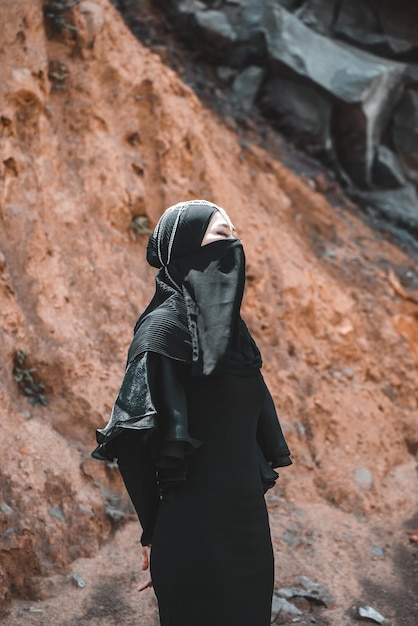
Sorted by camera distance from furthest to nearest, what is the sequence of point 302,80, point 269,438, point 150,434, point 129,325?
point 302,80, point 129,325, point 269,438, point 150,434

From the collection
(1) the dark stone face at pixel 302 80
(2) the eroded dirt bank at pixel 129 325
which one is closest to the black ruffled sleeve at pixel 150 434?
(2) the eroded dirt bank at pixel 129 325

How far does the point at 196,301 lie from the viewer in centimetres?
248

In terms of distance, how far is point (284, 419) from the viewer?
5980mm

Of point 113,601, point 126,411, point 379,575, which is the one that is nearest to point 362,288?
point 379,575

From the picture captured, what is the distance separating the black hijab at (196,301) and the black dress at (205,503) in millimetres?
79

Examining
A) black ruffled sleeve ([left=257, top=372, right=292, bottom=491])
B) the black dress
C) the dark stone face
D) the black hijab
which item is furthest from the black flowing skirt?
the dark stone face

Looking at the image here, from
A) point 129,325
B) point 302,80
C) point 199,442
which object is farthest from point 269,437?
point 302,80

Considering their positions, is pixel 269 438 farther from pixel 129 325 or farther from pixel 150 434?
pixel 129 325

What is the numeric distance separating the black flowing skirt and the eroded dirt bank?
1.56m

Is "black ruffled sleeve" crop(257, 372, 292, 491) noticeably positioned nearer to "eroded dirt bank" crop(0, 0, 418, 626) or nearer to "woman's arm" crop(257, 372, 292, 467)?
"woman's arm" crop(257, 372, 292, 467)

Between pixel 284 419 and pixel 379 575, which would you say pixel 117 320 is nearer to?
pixel 284 419

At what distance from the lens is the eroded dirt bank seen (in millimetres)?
4215

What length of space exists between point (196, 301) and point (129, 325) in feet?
10.5

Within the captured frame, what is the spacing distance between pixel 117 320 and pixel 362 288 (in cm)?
342
